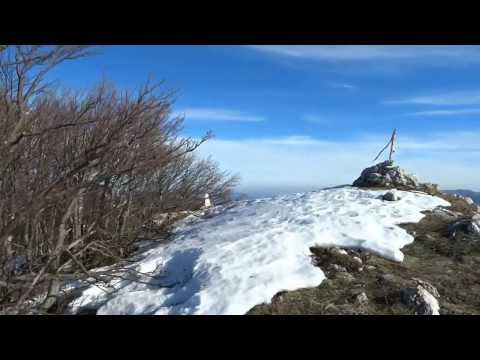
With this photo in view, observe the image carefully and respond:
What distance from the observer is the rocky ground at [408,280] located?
4.78m

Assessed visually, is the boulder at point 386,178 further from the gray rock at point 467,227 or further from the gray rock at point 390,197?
the gray rock at point 467,227

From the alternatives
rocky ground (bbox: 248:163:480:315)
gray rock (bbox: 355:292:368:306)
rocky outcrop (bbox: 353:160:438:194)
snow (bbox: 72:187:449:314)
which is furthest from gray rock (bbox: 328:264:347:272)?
rocky outcrop (bbox: 353:160:438:194)

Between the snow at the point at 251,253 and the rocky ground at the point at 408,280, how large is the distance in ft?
0.73

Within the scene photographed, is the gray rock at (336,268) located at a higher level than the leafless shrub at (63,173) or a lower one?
lower

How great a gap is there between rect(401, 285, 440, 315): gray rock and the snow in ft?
4.01

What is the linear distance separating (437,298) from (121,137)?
5.28 m

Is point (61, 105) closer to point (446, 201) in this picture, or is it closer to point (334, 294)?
point (334, 294)

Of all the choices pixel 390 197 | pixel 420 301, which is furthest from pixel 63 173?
pixel 390 197

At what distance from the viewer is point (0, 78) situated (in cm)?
661

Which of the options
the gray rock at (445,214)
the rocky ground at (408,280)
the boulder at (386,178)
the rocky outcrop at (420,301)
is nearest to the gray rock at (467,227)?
the rocky ground at (408,280)

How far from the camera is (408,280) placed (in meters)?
5.56

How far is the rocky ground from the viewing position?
4781 millimetres
